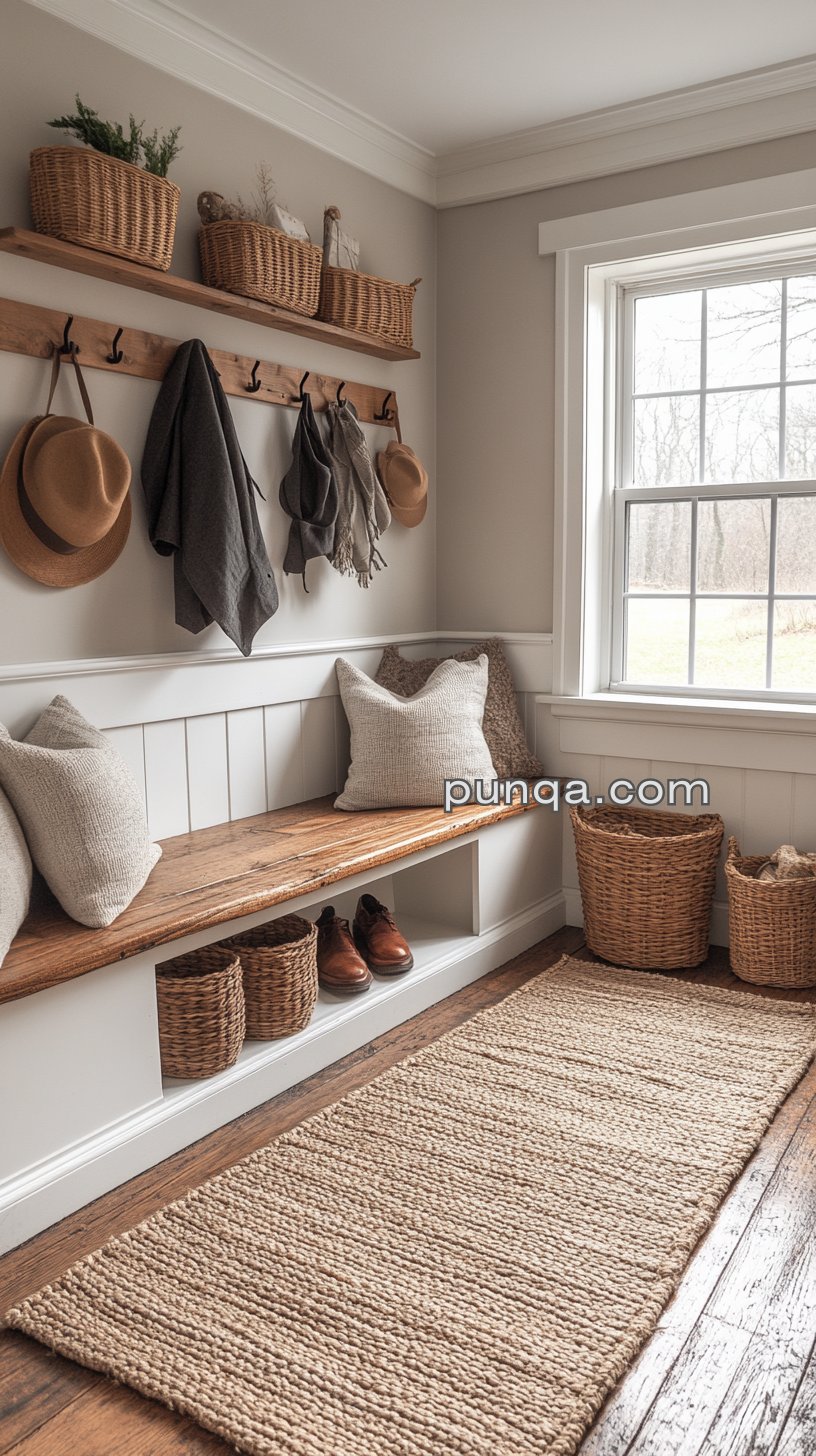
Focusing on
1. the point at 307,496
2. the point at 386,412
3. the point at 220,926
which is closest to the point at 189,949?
the point at 220,926

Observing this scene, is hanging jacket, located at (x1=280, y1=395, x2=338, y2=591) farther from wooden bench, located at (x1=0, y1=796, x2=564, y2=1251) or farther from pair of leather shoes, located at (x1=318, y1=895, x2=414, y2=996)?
pair of leather shoes, located at (x1=318, y1=895, x2=414, y2=996)

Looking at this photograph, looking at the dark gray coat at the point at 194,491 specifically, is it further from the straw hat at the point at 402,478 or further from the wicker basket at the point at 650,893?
the wicker basket at the point at 650,893

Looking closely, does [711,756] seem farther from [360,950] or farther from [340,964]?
[340,964]

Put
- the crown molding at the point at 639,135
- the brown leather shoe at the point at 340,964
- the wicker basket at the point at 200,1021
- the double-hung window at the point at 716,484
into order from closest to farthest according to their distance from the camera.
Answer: the wicker basket at the point at 200,1021
the brown leather shoe at the point at 340,964
the crown molding at the point at 639,135
the double-hung window at the point at 716,484

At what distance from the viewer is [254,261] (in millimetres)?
2719

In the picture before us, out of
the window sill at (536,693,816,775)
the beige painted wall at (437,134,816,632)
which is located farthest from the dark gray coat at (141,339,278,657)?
the window sill at (536,693,816,775)

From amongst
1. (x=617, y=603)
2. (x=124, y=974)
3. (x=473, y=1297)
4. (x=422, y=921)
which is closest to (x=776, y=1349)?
(x=473, y=1297)

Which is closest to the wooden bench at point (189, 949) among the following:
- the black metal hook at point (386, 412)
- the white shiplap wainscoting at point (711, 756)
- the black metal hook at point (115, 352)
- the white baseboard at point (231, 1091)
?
the white baseboard at point (231, 1091)

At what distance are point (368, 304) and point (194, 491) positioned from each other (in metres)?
0.98

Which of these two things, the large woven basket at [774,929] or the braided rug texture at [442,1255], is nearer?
the braided rug texture at [442,1255]

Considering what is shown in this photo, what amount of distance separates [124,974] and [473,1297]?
0.83m

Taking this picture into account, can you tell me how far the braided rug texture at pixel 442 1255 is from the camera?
58.9 inches

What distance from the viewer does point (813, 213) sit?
3.00 meters

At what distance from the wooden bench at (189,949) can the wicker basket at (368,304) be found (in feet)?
4.63
